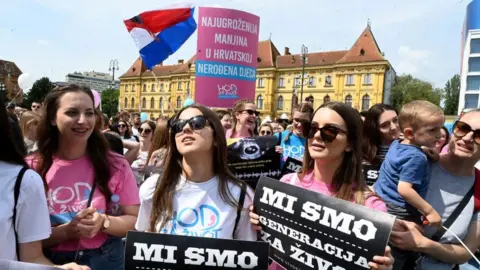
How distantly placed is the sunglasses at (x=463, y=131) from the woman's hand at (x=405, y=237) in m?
0.68

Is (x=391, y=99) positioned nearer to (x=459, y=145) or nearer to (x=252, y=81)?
(x=252, y=81)

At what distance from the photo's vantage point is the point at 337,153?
2004 mm

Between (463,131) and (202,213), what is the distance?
172 cm

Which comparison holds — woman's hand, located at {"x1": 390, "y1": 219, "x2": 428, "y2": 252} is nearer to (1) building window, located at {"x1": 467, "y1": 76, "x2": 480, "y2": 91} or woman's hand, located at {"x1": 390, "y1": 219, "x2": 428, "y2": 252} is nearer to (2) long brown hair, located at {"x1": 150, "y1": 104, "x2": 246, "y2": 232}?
(2) long brown hair, located at {"x1": 150, "y1": 104, "x2": 246, "y2": 232}

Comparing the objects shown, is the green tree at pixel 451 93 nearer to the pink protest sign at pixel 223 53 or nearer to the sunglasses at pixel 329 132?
the pink protest sign at pixel 223 53

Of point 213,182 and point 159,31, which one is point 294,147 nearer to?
point 213,182

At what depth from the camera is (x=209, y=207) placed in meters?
2.02

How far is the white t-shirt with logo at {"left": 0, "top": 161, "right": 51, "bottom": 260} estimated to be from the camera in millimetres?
1578

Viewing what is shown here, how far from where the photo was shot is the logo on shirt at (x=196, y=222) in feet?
6.39

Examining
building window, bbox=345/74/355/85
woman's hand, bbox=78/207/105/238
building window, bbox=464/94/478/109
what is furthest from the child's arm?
building window, bbox=345/74/355/85

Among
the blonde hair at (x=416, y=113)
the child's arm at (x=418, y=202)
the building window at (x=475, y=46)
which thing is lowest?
the child's arm at (x=418, y=202)

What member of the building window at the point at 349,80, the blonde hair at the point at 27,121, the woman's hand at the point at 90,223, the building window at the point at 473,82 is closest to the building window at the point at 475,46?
the building window at the point at 473,82

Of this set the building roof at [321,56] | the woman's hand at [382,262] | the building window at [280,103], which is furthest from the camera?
the building window at [280,103]

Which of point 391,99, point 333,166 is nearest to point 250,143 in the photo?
point 333,166
